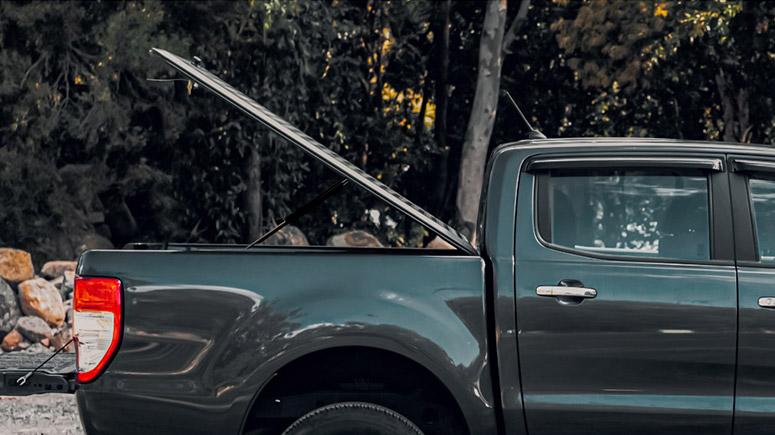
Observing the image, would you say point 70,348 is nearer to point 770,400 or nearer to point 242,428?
point 242,428

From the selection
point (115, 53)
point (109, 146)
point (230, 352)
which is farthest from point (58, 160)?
point (230, 352)

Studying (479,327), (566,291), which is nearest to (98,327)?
(479,327)

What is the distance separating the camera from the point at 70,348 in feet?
43.6

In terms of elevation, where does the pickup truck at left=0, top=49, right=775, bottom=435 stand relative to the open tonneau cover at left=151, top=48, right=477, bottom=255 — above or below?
below

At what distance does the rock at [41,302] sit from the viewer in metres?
13.1

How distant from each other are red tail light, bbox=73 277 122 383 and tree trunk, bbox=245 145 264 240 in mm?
13950

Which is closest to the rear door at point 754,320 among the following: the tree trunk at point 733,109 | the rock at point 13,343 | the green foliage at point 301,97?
the rock at point 13,343

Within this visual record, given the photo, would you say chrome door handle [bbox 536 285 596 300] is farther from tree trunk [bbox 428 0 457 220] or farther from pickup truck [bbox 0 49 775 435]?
tree trunk [bbox 428 0 457 220]

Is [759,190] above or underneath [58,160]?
above

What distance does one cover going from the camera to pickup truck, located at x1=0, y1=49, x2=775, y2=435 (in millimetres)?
5176

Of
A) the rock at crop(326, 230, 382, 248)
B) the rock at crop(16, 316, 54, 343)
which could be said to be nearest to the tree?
the rock at crop(326, 230, 382, 248)

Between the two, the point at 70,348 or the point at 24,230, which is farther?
the point at 24,230

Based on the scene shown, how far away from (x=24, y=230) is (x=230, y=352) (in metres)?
11.7

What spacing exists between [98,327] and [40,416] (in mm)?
4316
